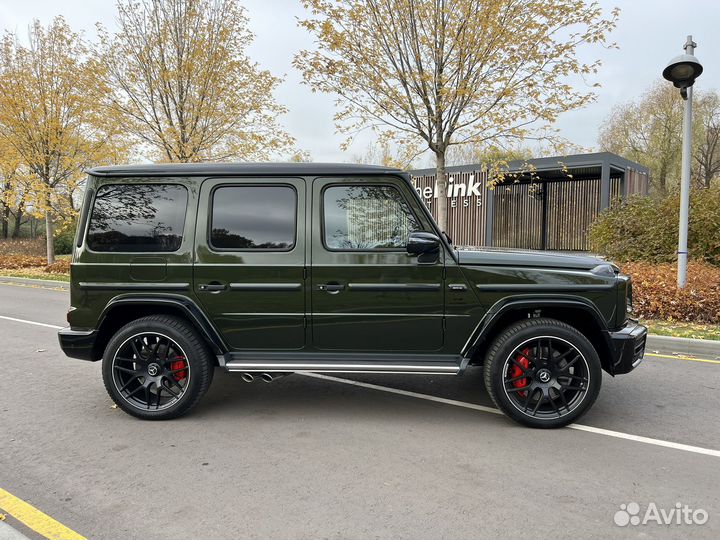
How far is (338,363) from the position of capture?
3969 mm

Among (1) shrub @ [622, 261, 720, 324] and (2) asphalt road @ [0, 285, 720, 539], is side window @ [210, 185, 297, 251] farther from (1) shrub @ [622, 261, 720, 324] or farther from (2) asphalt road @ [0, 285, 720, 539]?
(1) shrub @ [622, 261, 720, 324]

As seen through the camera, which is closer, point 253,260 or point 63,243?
point 253,260

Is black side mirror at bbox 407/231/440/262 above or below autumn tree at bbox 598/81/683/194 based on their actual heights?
below

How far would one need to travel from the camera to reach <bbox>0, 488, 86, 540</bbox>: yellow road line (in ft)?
8.25

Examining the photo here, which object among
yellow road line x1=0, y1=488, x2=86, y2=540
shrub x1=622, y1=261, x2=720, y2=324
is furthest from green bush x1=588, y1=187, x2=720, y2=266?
yellow road line x1=0, y1=488, x2=86, y2=540

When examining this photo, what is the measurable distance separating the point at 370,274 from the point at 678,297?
6859mm

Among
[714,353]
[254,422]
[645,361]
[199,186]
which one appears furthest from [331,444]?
[714,353]

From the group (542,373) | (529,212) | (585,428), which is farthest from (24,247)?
(585,428)

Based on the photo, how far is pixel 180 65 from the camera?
45.4 feet

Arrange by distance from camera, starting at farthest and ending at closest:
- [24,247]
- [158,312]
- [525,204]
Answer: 1. [24,247]
2. [525,204]
3. [158,312]

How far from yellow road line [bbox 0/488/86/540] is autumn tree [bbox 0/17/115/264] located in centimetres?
1716

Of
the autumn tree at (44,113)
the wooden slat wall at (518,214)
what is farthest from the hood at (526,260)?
the wooden slat wall at (518,214)

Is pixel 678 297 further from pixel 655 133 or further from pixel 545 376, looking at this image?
pixel 655 133

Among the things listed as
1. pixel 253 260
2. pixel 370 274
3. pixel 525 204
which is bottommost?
pixel 370 274
